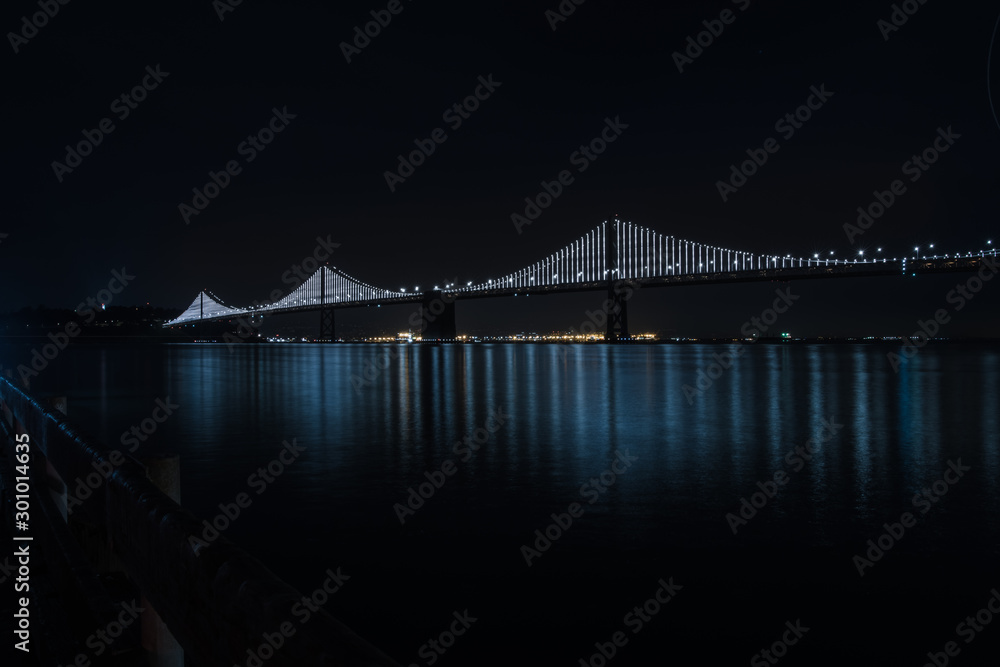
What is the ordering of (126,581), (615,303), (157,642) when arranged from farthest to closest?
1. (615,303)
2. (126,581)
3. (157,642)

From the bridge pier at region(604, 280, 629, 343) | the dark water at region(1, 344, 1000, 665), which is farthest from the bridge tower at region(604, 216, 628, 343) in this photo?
the dark water at region(1, 344, 1000, 665)

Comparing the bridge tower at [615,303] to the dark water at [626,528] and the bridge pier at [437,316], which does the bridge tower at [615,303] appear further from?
the dark water at [626,528]

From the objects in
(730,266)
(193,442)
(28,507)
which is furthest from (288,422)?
(730,266)

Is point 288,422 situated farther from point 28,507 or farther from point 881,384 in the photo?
point 881,384

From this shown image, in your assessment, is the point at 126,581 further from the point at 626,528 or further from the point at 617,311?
the point at 617,311

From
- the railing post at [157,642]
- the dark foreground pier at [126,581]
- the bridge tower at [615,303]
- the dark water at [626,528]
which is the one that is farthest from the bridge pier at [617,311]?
the railing post at [157,642]

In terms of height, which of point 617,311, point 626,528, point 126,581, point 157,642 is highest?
point 617,311

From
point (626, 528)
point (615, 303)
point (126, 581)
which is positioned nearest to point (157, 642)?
point (126, 581)
